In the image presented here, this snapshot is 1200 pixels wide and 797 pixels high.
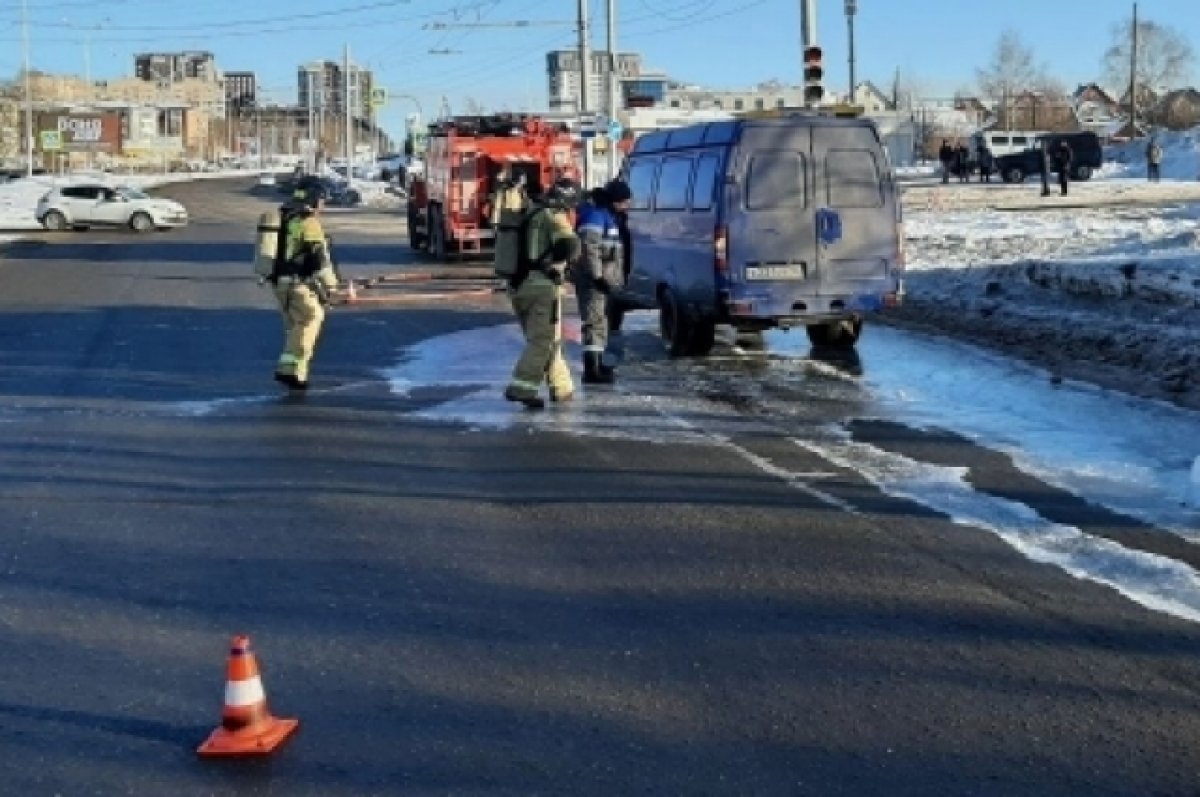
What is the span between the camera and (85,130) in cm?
11494

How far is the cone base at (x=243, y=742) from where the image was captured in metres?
4.86

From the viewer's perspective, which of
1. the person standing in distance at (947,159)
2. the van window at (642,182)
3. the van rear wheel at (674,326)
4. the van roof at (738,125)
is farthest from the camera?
the person standing in distance at (947,159)

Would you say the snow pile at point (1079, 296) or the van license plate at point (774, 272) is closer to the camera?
the snow pile at point (1079, 296)

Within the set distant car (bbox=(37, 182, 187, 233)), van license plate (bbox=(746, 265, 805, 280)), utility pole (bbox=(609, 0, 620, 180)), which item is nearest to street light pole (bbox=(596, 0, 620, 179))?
Answer: utility pole (bbox=(609, 0, 620, 180))

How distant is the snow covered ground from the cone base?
857 centimetres

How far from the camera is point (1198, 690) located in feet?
17.8

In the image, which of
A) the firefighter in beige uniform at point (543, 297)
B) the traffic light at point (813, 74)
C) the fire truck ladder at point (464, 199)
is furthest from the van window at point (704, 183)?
the fire truck ladder at point (464, 199)

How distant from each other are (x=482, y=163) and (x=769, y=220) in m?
18.3

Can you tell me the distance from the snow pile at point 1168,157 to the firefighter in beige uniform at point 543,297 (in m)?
57.6

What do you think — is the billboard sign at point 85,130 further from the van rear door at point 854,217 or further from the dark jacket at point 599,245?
the dark jacket at point 599,245

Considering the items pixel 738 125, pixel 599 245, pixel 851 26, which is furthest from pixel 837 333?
pixel 851 26

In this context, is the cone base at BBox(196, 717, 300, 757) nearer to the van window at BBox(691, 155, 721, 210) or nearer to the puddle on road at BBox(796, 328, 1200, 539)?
the puddle on road at BBox(796, 328, 1200, 539)

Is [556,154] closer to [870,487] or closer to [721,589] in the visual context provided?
[870,487]

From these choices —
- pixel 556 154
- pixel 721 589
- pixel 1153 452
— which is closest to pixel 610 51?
pixel 556 154
